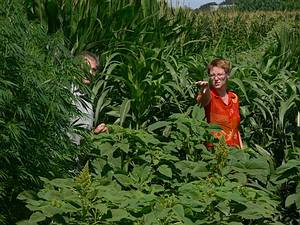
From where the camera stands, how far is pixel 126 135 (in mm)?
4023

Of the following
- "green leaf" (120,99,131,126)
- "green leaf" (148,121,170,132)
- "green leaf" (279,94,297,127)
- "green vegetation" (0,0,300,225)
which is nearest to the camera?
"green vegetation" (0,0,300,225)

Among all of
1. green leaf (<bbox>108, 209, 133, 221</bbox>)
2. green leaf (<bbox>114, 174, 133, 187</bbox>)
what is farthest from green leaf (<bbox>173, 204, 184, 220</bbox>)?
green leaf (<bbox>114, 174, 133, 187</bbox>)

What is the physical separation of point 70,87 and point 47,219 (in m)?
0.78

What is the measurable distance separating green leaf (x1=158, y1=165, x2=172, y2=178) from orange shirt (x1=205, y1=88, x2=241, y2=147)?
3.78 feet

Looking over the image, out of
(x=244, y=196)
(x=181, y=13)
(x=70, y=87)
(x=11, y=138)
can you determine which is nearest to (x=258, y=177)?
(x=244, y=196)

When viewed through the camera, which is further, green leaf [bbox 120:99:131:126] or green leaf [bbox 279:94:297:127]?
green leaf [bbox 279:94:297:127]

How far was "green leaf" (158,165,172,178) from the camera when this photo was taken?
371 centimetres

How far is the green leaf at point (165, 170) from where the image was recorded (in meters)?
3.71

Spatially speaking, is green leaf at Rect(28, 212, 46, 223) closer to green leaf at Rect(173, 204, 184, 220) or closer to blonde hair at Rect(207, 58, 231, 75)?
green leaf at Rect(173, 204, 184, 220)

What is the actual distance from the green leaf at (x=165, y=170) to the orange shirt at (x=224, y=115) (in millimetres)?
1153

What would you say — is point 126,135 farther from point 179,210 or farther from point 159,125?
point 179,210

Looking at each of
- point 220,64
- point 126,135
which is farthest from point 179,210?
point 220,64

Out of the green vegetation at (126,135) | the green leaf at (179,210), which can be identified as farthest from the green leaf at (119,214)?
the green leaf at (179,210)

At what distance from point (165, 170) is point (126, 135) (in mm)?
396
